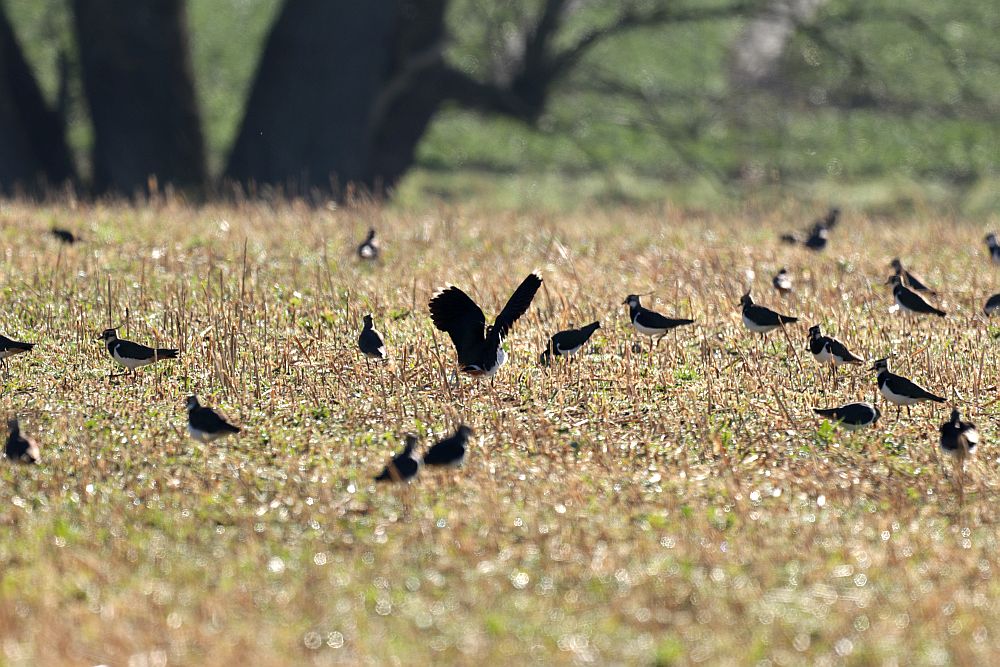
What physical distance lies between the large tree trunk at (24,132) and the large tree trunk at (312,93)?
11.0ft

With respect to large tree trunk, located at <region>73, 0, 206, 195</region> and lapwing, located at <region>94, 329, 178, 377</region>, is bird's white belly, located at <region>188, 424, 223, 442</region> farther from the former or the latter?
large tree trunk, located at <region>73, 0, 206, 195</region>

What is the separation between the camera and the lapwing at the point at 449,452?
793 cm

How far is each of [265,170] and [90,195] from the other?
9.50 ft

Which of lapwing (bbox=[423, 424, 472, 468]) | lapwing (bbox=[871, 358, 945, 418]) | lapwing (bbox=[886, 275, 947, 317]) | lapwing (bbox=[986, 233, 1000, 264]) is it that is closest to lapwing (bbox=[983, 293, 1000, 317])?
lapwing (bbox=[886, 275, 947, 317])

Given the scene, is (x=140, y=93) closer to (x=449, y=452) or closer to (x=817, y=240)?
(x=817, y=240)

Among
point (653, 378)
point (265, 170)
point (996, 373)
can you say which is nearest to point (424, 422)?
point (653, 378)

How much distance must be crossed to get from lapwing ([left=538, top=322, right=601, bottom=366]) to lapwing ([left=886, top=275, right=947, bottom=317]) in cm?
308

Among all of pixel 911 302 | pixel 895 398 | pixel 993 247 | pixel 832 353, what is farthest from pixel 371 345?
pixel 993 247

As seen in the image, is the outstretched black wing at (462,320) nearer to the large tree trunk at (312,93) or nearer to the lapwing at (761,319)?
the lapwing at (761,319)

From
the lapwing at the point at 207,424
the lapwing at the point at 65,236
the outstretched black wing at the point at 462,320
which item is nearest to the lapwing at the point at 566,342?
the outstretched black wing at the point at 462,320

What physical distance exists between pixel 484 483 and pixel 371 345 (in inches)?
92.5

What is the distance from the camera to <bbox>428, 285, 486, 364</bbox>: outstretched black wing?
30.9 feet

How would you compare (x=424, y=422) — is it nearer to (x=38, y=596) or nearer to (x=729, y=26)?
(x=38, y=596)

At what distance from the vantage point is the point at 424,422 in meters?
8.91
